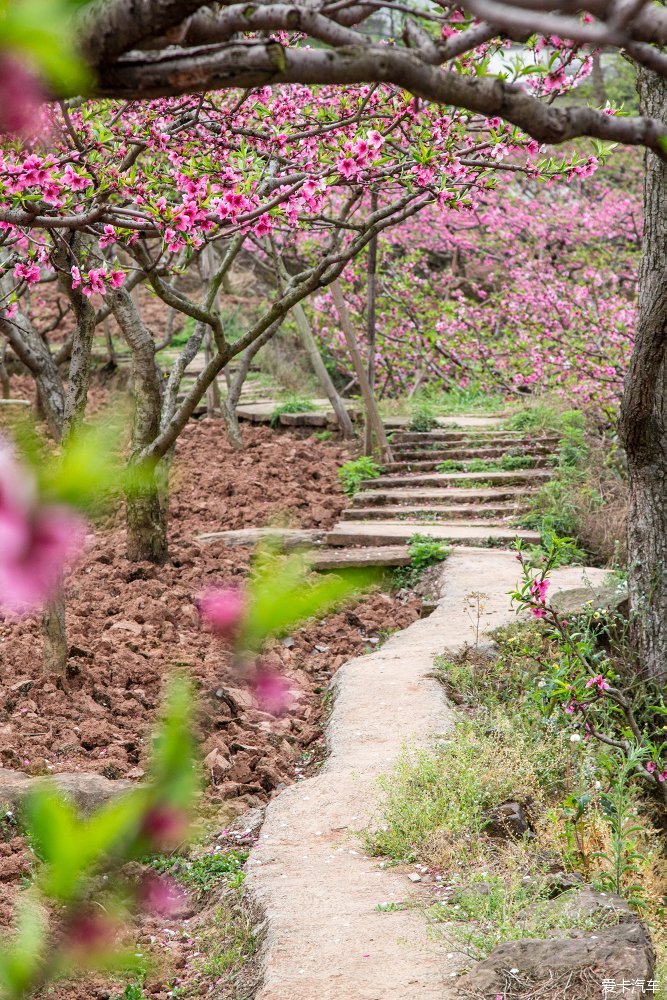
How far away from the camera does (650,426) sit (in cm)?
512

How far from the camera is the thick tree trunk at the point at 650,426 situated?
194 inches

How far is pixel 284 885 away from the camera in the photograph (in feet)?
13.4

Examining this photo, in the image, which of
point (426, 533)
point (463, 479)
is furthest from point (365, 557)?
point (463, 479)

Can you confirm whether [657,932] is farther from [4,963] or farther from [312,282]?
[312,282]

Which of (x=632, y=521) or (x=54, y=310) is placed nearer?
(x=632, y=521)

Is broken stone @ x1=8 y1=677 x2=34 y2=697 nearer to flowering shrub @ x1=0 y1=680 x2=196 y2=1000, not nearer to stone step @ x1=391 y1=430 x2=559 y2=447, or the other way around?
flowering shrub @ x1=0 y1=680 x2=196 y2=1000

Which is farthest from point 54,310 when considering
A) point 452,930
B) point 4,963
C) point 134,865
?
point 4,963

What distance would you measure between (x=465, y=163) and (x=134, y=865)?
3.96 metres

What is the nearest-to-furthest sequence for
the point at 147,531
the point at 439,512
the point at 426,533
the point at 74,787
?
the point at 74,787, the point at 147,531, the point at 426,533, the point at 439,512

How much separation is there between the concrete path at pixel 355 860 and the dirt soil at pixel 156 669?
0.33 meters

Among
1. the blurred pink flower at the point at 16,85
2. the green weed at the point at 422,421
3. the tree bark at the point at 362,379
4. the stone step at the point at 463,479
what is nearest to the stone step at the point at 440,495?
the stone step at the point at 463,479

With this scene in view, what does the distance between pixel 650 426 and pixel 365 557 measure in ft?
12.9

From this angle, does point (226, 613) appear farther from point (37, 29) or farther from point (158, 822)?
point (37, 29)

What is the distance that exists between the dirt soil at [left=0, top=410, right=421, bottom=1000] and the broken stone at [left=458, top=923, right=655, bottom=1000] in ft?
4.57
